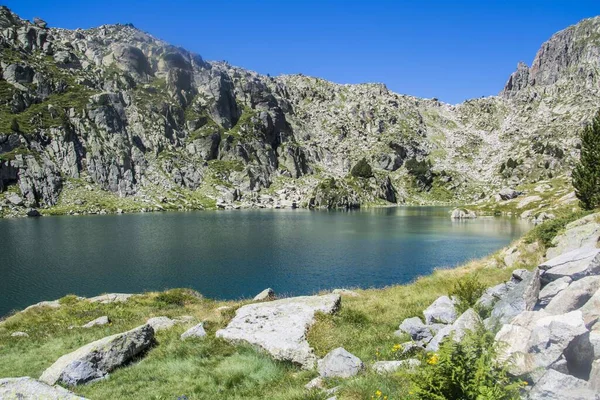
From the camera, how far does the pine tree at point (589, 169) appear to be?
6188cm

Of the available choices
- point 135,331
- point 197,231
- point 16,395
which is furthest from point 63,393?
point 197,231

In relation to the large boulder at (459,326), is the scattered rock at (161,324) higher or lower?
lower

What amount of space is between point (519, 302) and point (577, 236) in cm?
1803

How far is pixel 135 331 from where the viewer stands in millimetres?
17984

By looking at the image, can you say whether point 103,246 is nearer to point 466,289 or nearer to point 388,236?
point 388,236

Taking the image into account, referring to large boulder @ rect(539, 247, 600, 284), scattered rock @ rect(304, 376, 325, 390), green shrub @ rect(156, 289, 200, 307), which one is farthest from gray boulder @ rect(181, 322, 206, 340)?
green shrub @ rect(156, 289, 200, 307)

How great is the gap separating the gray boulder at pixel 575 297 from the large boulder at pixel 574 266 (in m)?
2.51

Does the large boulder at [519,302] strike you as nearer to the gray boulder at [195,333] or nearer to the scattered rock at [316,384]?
the scattered rock at [316,384]

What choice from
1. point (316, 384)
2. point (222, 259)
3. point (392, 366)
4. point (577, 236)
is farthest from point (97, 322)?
point (222, 259)

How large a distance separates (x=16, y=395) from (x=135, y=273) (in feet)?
192

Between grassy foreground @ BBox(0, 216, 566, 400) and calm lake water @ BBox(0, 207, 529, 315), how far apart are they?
2623 cm

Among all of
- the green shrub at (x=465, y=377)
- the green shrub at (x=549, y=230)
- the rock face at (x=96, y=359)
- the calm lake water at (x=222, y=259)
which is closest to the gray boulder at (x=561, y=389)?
the green shrub at (x=465, y=377)

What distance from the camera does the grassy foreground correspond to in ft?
41.5

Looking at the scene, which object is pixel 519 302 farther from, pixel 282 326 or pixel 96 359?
pixel 96 359
